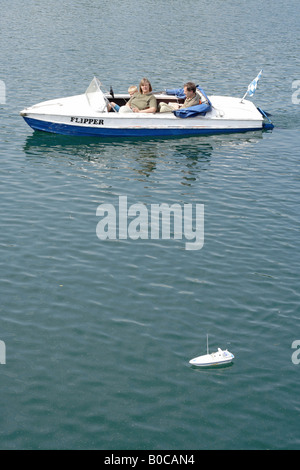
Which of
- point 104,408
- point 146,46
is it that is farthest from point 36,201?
point 146,46

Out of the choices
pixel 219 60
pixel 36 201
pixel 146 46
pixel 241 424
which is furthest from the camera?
pixel 146 46

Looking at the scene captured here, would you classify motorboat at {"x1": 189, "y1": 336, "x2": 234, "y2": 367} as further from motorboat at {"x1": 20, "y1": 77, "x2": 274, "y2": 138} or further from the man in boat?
the man in boat

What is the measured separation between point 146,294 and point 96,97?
13249 mm

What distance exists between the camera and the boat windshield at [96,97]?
2570cm

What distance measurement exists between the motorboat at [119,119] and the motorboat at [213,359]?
14714 mm

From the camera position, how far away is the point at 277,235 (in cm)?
1827

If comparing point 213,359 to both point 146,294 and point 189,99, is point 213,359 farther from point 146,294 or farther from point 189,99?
point 189,99

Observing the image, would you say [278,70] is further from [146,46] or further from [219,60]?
[146,46]

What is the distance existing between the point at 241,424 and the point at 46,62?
1184 inches

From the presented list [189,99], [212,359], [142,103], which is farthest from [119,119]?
[212,359]

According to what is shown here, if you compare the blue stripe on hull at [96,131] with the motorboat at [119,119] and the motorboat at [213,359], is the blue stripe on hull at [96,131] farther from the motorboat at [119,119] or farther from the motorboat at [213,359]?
the motorboat at [213,359]

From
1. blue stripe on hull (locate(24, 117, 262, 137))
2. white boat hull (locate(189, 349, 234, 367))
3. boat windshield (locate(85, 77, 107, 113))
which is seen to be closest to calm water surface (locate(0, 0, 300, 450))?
white boat hull (locate(189, 349, 234, 367))
